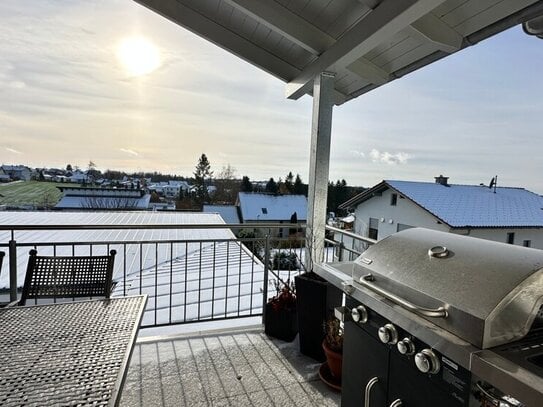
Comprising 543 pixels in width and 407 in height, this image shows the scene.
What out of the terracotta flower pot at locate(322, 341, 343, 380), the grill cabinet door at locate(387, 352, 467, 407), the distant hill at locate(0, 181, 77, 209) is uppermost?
the distant hill at locate(0, 181, 77, 209)

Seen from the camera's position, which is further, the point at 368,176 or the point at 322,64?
the point at 368,176

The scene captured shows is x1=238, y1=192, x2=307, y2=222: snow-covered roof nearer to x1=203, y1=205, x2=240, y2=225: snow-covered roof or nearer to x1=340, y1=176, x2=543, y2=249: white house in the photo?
x1=203, y1=205, x2=240, y2=225: snow-covered roof

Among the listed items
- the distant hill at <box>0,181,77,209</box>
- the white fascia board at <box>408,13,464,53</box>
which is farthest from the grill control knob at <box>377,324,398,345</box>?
the distant hill at <box>0,181,77,209</box>

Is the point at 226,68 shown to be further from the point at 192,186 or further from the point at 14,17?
the point at 192,186

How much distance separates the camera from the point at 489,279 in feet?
3.73

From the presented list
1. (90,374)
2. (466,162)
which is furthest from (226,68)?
(90,374)

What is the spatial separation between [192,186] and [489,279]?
904 cm

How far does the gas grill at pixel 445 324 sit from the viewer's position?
3.17ft

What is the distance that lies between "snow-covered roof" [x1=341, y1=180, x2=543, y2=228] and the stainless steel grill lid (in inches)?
21.1

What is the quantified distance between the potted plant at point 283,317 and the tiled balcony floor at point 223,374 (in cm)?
8

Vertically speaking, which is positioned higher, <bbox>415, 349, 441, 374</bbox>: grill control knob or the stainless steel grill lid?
the stainless steel grill lid

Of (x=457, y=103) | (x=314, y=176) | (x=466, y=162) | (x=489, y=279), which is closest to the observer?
(x=489, y=279)

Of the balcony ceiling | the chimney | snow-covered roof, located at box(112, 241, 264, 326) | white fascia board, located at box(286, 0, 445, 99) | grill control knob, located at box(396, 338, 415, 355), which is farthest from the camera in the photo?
snow-covered roof, located at box(112, 241, 264, 326)

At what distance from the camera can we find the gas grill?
97 centimetres
